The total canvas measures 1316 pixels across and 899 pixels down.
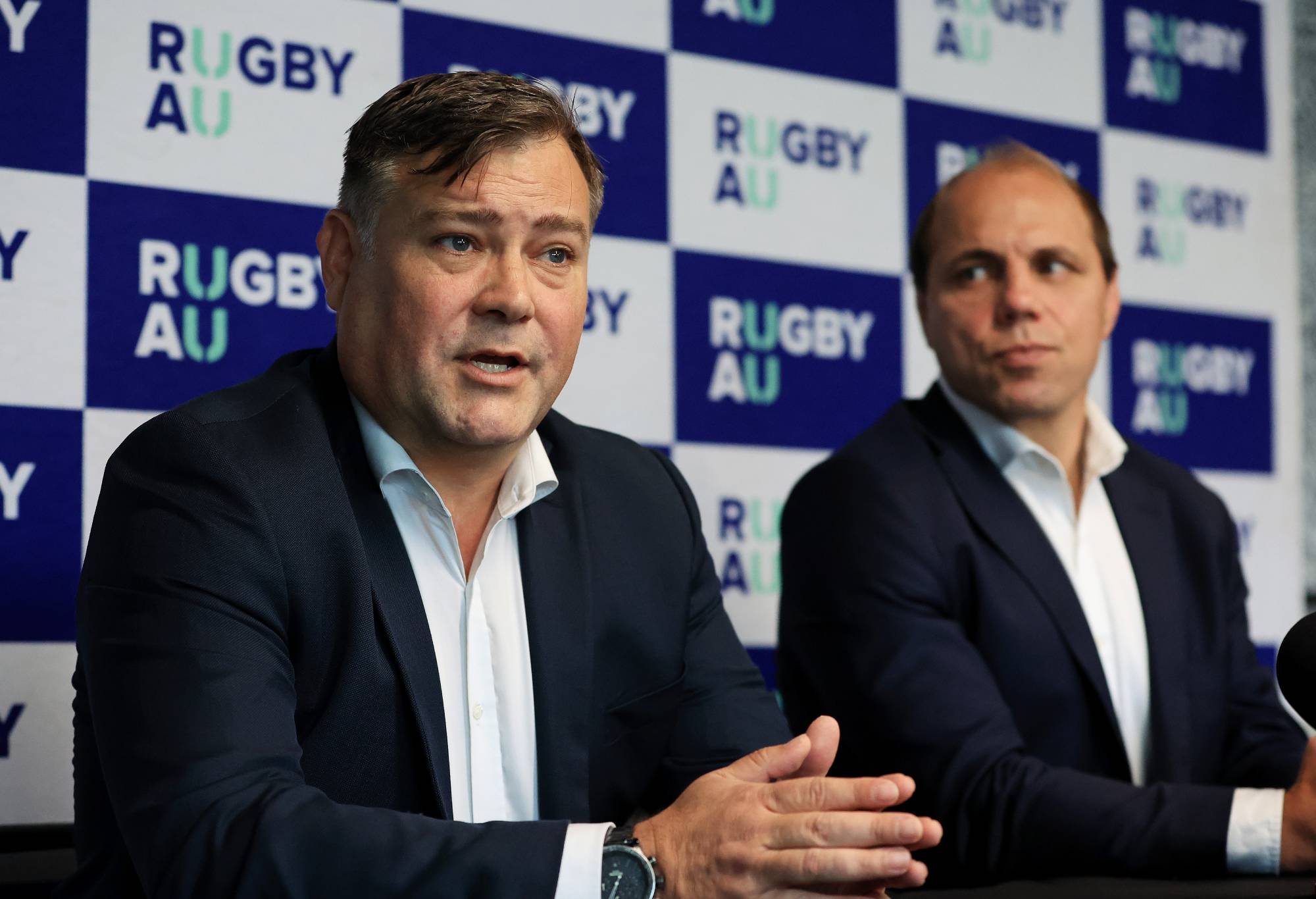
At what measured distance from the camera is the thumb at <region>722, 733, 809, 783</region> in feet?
4.01

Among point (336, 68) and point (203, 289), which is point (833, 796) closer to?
point (203, 289)

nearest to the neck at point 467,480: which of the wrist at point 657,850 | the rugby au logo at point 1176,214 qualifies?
the wrist at point 657,850

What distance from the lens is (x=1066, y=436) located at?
79.7 inches

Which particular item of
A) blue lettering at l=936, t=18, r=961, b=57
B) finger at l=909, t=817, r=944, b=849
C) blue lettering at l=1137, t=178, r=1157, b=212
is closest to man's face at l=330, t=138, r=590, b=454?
finger at l=909, t=817, r=944, b=849

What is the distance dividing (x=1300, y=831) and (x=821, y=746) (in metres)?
0.58

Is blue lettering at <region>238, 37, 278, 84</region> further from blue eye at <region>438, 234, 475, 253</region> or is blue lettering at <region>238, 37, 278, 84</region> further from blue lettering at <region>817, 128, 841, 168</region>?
blue lettering at <region>817, 128, 841, 168</region>

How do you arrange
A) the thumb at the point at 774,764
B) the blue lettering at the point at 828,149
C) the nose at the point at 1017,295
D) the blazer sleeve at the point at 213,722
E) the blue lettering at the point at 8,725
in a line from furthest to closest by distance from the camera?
1. the blue lettering at the point at 828,149
2. the nose at the point at 1017,295
3. the blue lettering at the point at 8,725
4. the thumb at the point at 774,764
5. the blazer sleeve at the point at 213,722

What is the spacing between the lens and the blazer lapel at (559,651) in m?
1.41

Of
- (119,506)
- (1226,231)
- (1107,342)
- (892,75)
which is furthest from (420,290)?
(1226,231)

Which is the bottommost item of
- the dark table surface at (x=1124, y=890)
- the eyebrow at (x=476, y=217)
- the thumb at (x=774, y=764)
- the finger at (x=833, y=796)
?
the dark table surface at (x=1124, y=890)

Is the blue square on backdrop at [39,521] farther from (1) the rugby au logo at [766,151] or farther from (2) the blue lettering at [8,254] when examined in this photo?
(1) the rugby au logo at [766,151]

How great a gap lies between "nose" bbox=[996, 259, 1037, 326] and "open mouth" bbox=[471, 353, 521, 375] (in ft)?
2.68

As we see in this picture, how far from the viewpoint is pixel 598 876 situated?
1113 millimetres

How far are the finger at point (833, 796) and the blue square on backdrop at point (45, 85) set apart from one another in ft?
3.94
